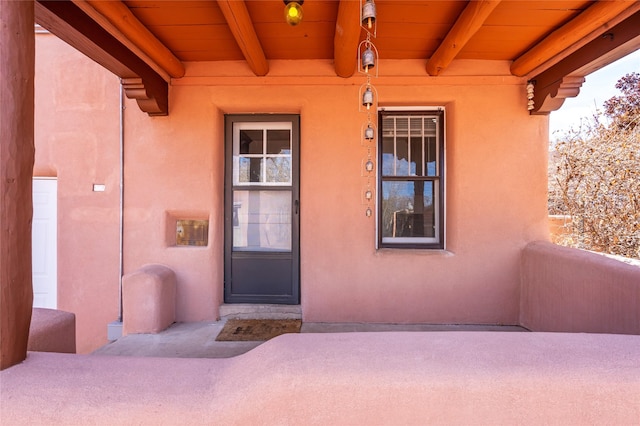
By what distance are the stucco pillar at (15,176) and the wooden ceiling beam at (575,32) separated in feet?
12.7

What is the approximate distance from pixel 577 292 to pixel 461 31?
255 cm

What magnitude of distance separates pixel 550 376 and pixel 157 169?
412 cm

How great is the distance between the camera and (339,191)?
3.96m

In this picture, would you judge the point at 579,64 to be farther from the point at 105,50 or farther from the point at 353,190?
the point at 105,50

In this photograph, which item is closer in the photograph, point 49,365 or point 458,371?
point 458,371

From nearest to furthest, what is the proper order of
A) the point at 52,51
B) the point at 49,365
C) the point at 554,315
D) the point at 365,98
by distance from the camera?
the point at 49,365, the point at 365,98, the point at 554,315, the point at 52,51

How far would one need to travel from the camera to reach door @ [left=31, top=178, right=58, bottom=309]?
14.0ft

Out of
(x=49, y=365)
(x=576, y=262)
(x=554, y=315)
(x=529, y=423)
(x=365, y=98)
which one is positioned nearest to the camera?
(x=529, y=423)

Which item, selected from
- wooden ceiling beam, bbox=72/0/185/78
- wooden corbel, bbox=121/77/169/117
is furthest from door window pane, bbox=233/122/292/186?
wooden ceiling beam, bbox=72/0/185/78

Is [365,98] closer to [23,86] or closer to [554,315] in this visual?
[23,86]

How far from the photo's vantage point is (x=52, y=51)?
4.15 metres

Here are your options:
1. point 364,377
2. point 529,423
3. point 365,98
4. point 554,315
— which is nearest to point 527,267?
point 554,315

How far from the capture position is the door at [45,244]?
427 centimetres

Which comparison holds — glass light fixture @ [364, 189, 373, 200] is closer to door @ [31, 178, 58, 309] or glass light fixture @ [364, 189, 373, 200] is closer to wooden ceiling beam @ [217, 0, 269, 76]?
wooden ceiling beam @ [217, 0, 269, 76]
